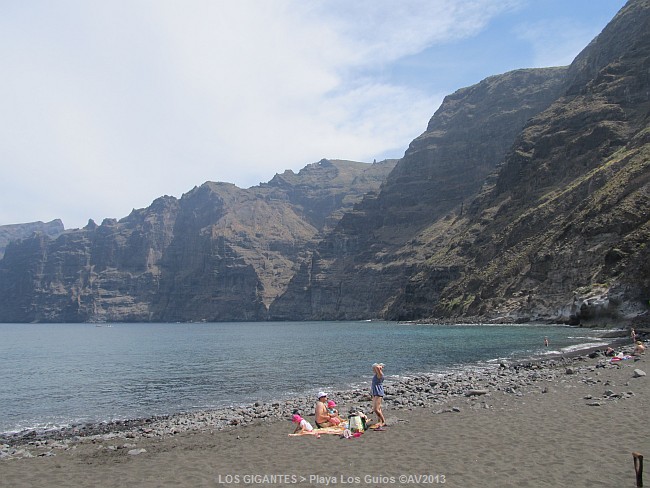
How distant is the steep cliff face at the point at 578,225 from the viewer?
316ft

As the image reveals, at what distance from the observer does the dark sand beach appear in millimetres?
13922

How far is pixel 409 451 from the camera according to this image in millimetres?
16797

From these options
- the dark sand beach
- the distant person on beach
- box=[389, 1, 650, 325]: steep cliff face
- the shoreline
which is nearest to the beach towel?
the distant person on beach

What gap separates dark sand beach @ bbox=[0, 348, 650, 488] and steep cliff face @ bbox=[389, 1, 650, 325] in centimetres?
7299

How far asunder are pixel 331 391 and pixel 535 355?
25.7m

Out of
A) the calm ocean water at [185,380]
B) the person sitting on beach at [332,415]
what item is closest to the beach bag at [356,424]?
the person sitting on beach at [332,415]

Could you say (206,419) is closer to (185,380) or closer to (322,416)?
(322,416)

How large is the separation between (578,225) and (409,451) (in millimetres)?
120584

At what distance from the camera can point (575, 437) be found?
1684 cm

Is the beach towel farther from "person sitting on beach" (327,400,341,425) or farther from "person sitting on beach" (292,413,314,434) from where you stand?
"person sitting on beach" (327,400,341,425)

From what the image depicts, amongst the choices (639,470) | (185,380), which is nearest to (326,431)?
(639,470)

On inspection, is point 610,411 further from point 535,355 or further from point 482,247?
point 482,247

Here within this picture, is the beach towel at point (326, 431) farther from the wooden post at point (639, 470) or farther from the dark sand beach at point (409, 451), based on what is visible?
the wooden post at point (639, 470)

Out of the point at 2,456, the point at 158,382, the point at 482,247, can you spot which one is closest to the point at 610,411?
the point at 2,456
